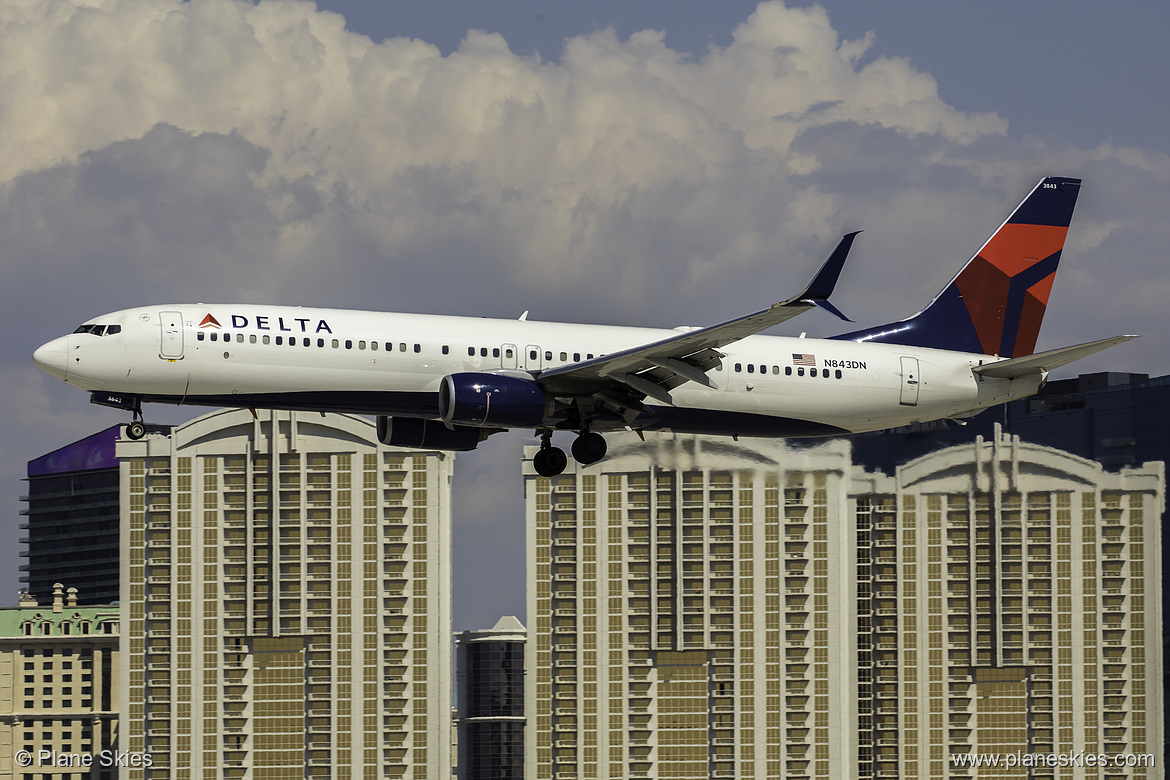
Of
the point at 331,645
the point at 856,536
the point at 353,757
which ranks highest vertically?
the point at 856,536

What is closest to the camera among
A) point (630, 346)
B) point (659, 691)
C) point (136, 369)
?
point (136, 369)

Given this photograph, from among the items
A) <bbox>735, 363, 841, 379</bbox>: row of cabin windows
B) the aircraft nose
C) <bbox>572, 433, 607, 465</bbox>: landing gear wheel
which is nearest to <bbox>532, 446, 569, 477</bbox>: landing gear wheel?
<bbox>572, 433, 607, 465</bbox>: landing gear wheel

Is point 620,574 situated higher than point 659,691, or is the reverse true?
point 620,574

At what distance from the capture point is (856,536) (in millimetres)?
159750

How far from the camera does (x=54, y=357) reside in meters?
49.0

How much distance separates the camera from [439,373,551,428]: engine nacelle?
49.0 meters

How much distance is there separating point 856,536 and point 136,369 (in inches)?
4656

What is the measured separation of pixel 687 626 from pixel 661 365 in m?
105

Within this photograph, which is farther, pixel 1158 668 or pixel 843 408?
pixel 1158 668

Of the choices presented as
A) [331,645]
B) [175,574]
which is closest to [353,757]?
[331,645]

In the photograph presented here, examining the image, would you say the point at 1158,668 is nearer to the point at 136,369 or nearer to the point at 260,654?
the point at 260,654

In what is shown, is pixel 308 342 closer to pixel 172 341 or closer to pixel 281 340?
pixel 281 340

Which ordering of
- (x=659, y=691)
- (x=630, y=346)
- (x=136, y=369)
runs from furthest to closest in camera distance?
(x=659, y=691) < (x=630, y=346) < (x=136, y=369)

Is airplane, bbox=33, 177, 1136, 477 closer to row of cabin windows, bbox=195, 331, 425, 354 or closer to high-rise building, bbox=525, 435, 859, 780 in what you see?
Answer: row of cabin windows, bbox=195, 331, 425, 354
